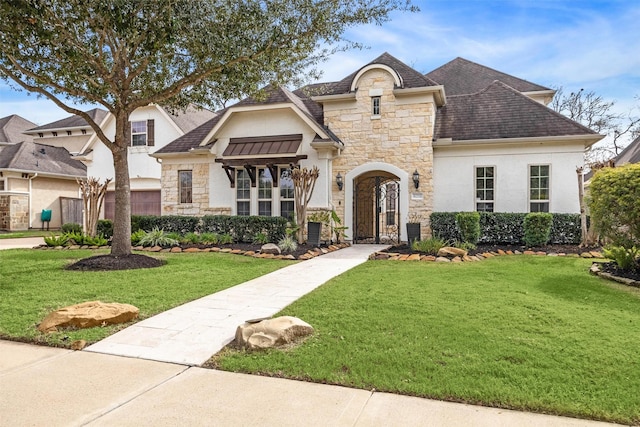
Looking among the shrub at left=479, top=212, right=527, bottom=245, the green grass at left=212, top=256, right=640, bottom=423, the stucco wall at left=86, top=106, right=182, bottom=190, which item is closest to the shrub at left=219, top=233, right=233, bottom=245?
the green grass at left=212, top=256, right=640, bottom=423

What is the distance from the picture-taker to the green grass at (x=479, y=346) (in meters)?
3.18

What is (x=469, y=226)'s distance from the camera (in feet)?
39.8

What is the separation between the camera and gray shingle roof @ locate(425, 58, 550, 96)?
19.0 meters

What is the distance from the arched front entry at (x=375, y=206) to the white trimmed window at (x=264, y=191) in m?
3.20

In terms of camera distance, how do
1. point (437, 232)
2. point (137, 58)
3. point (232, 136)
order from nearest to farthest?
point (137, 58) → point (437, 232) → point (232, 136)

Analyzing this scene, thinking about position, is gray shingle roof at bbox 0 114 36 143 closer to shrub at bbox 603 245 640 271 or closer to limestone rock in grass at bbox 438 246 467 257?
limestone rock in grass at bbox 438 246 467 257

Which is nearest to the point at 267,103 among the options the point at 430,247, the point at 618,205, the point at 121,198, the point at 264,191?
the point at 264,191

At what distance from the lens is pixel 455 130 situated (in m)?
14.5

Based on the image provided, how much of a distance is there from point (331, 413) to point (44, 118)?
40.8 m

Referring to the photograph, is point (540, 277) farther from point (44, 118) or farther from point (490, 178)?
point (44, 118)

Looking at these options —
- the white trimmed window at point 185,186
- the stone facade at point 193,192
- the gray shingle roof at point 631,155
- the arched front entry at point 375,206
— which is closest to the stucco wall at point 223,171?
the stone facade at point 193,192

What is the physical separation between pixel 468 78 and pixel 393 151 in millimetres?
8117

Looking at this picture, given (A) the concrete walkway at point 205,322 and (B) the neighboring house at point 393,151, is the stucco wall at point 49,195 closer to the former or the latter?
(B) the neighboring house at point 393,151

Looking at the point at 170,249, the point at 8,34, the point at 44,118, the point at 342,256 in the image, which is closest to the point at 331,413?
the point at 342,256
